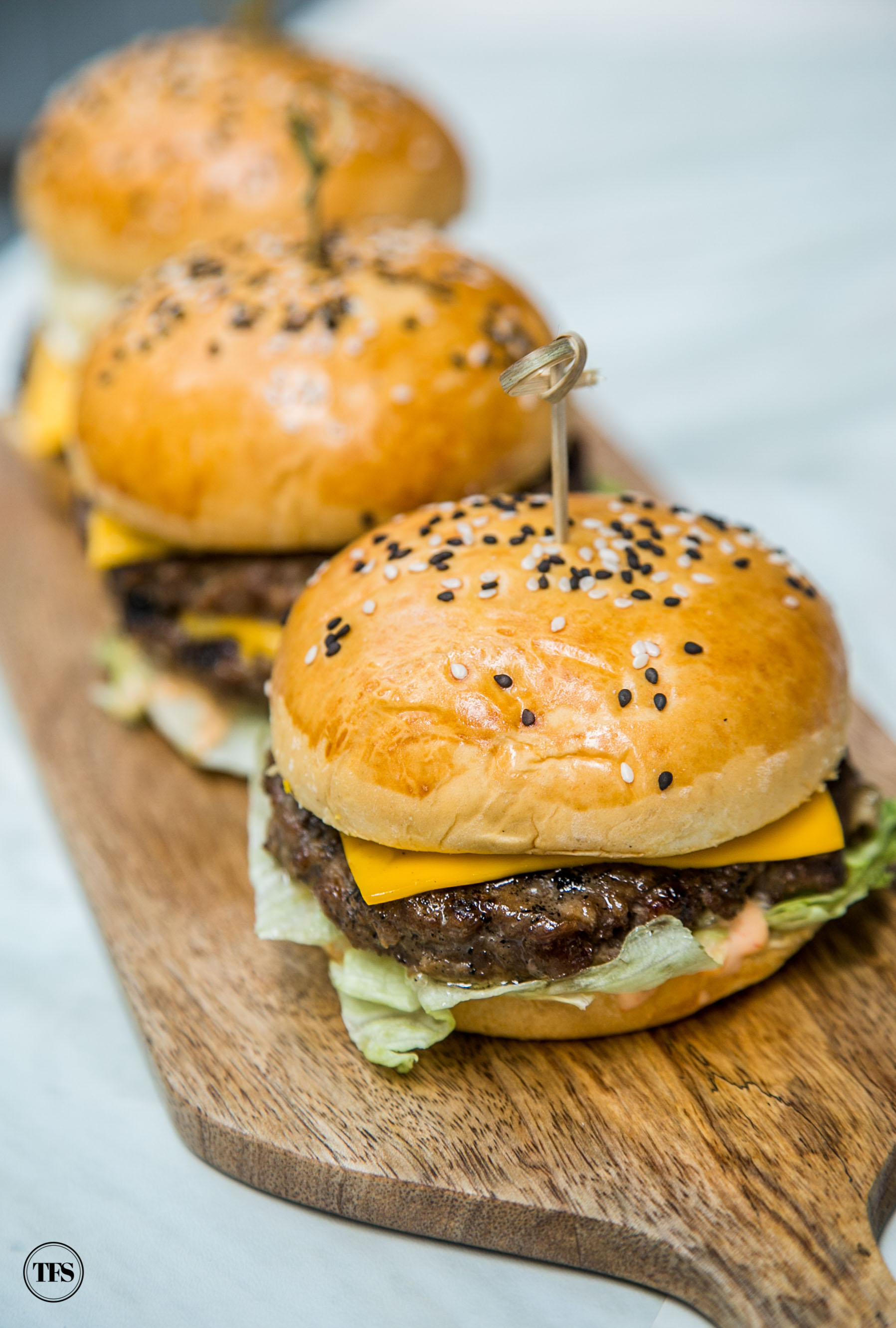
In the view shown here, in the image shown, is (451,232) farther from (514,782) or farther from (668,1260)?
(668,1260)

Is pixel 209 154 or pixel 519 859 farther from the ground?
pixel 209 154

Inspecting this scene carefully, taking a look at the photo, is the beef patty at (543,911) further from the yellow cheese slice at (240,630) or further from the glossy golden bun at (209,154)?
the glossy golden bun at (209,154)

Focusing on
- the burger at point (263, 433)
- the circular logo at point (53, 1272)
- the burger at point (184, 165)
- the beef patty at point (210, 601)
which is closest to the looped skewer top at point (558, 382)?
the burger at point (263, 433)

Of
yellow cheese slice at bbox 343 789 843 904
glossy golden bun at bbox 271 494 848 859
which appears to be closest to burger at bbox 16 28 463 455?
glossy golden bun at bbox 271 494 848 859

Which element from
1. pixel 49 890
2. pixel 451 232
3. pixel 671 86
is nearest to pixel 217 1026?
pixel 49 890

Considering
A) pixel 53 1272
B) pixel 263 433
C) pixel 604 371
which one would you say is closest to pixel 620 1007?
pixel 53 1272

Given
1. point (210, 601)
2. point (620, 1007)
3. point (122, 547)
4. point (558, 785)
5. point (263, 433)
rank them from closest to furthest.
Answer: point (558, 785) → point (620, 1007) → point (263, 433) → point (210, 601) → point (122, 547)

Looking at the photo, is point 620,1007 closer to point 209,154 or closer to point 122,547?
point 122,547
